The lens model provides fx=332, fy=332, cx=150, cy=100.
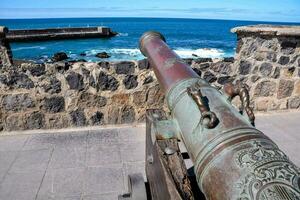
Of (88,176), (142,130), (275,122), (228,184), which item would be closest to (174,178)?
(228,184)

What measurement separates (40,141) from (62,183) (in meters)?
1.10

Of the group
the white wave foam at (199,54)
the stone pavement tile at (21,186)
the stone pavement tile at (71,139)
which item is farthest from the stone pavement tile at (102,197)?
the white wave foam at (199,54)

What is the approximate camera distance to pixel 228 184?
4.73ft

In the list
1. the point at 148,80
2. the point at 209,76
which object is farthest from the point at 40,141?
the point at 209,76

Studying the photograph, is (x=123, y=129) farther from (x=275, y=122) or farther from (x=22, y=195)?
(x=275, y=122)

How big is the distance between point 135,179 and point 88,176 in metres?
1.00

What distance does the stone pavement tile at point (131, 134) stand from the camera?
14.1ft

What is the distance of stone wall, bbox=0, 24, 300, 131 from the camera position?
172 inches

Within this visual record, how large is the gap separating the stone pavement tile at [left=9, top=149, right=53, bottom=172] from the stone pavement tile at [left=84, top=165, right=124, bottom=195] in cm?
54

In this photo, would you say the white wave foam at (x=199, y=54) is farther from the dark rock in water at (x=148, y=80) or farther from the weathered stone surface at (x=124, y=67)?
the weathered stone surface at (x=124, y=67)

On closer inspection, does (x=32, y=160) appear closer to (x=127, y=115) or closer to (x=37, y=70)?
(x=37, y=70)

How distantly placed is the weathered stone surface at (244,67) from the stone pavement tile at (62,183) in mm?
2872

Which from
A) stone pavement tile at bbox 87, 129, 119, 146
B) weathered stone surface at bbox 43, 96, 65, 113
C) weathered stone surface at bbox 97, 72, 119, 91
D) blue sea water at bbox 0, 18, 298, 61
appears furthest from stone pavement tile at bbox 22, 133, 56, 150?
blue sea water at bbox 0, 18, 298, 61

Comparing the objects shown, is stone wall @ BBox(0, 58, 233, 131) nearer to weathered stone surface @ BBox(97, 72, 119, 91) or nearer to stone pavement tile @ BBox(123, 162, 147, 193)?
weathered stone surface @ BBox(97, 72, 119, 91)
